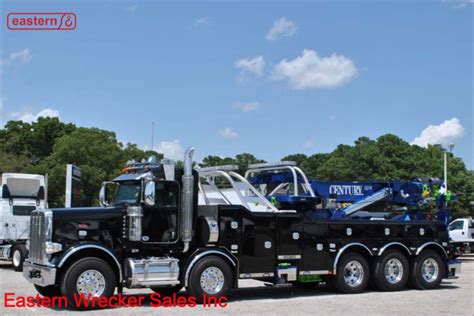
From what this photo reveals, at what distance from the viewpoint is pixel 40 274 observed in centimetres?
1236

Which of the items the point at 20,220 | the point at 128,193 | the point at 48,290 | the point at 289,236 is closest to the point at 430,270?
the point at 289,236

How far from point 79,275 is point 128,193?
86.6 inches

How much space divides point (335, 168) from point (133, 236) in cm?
3851

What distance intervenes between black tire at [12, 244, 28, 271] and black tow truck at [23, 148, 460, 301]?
9100mm

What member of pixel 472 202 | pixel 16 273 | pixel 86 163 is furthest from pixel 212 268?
pixel 472 202

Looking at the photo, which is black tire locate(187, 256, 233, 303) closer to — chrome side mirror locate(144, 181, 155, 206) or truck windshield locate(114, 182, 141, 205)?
chrome side mirror locate(144, 181, 155, 206)

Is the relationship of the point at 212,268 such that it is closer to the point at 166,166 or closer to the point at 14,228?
the point at 166,166

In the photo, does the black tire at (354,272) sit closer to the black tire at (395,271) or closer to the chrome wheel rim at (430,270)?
the black tire at (395,271)

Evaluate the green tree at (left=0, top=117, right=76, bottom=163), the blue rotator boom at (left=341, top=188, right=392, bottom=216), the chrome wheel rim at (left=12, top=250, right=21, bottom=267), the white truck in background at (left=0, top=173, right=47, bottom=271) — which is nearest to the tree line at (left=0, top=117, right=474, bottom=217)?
the green tree at (left=0, top=117, right=76, bottom=163)

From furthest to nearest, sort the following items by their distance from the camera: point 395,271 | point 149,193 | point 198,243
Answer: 1. point 395,271
2. point 198,243
3. point 149,193

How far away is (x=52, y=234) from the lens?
1233cm

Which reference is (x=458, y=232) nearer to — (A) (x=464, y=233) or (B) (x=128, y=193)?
(A) (x=464, y=233)

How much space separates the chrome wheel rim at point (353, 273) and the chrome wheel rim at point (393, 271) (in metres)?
0.74

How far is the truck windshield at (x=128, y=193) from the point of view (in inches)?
525
